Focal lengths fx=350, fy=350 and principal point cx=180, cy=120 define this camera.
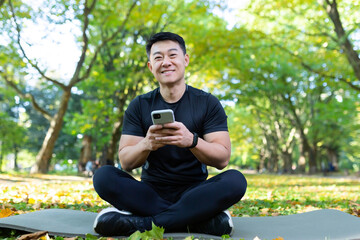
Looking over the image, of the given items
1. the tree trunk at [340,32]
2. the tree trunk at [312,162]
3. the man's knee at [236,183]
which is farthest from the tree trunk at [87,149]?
the man's knee at [236,183]

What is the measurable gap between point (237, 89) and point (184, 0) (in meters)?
8.48

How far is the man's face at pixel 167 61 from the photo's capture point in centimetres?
327

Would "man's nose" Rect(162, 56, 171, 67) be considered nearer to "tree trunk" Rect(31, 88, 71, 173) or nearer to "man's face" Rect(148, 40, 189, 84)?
"man's face" Rect(148, 40, 189, 84)

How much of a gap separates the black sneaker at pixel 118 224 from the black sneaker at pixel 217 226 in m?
0.42

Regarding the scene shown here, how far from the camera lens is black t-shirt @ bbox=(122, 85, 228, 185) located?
127 inches

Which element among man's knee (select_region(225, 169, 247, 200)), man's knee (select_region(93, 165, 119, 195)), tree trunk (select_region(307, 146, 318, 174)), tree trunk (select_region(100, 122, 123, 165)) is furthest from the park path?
tree trunk (select_region(307, 146, 318, 174))

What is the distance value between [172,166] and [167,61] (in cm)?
98

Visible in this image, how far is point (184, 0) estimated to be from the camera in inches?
613

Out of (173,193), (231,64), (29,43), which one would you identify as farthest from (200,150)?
(231,64)

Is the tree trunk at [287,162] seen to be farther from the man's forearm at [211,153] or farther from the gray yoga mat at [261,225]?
the man's forearm at [211,153]

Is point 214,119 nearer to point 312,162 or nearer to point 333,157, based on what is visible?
point 312,162

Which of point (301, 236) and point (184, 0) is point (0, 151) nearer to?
point (184, 0)

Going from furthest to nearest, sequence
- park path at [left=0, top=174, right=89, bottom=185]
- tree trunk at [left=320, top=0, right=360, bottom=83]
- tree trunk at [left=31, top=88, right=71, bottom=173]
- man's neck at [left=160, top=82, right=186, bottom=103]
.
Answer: tree trunk at [left=31, top=88, right=71, bottom=173]
tree trunk at [left=320, top=0, right=360, bottom=83]
park path at [left=0, top=174, right=89, bottom=185]
man's neck at [left=160, top=82, right=186, bottom=103]

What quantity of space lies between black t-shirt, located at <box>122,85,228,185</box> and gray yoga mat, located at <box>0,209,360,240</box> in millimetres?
591
